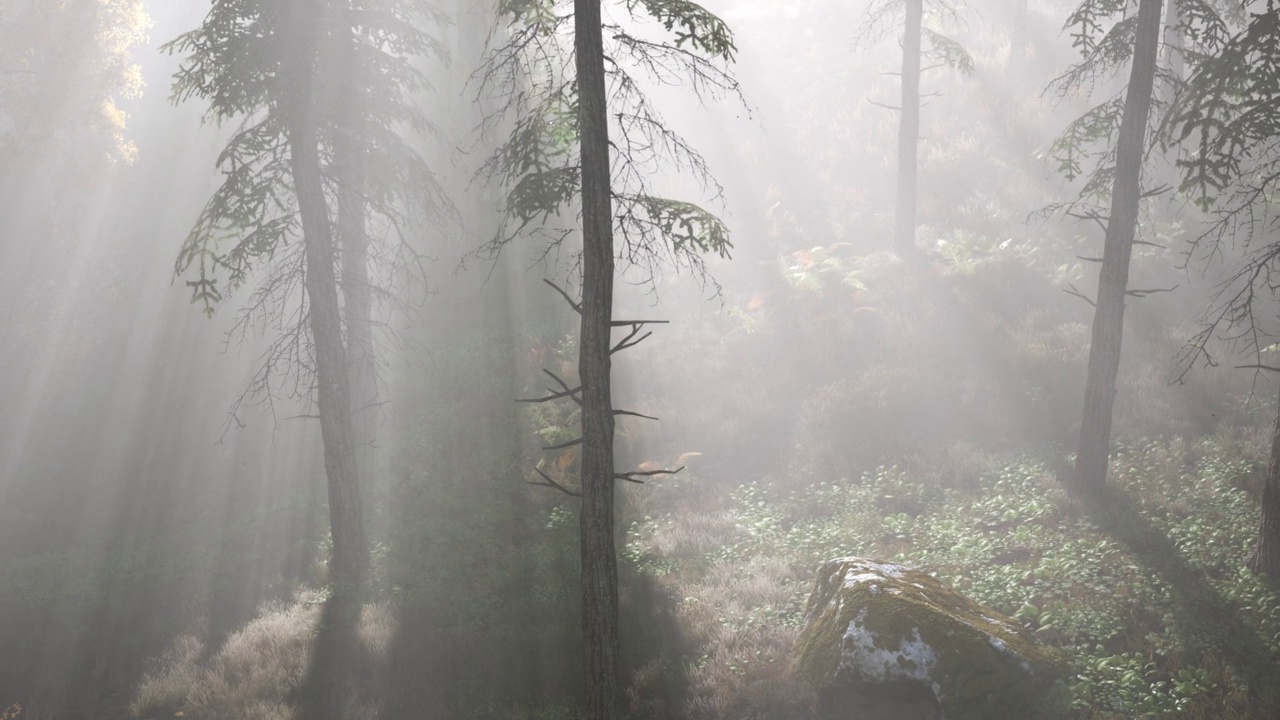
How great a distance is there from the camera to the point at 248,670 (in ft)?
29.2

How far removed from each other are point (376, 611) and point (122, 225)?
1886 centimetres

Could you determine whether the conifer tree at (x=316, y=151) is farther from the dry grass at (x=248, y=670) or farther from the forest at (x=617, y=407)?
the dry grass at (x=248, y=670)

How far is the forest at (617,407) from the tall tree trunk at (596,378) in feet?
0.14

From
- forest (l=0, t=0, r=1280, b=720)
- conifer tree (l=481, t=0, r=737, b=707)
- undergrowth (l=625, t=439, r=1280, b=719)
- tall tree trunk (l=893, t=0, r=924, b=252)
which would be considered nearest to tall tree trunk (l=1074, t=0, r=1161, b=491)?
forest (l=0, t=0, r=1280, b=720)

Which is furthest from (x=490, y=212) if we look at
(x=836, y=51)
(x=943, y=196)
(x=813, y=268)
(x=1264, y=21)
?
(x=836, y=51)

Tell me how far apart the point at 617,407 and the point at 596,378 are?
8041 millimetres

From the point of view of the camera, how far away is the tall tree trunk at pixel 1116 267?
9.41m

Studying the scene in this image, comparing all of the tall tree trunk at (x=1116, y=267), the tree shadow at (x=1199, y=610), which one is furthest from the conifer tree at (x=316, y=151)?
the tree shadow at (x=1199, y=610)

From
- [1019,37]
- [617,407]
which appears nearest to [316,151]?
[617,407]

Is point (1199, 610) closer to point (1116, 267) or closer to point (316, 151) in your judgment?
point (1116, 267)

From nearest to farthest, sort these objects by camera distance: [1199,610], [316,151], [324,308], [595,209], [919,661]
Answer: [919,661] → [595,209] → [1199,610] → [316,151] → [324,308]

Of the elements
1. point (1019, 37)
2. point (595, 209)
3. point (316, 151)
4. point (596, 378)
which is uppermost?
point (1019, 37)

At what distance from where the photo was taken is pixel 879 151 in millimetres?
23281

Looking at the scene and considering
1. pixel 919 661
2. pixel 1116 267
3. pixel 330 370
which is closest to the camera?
pixel 919 661
